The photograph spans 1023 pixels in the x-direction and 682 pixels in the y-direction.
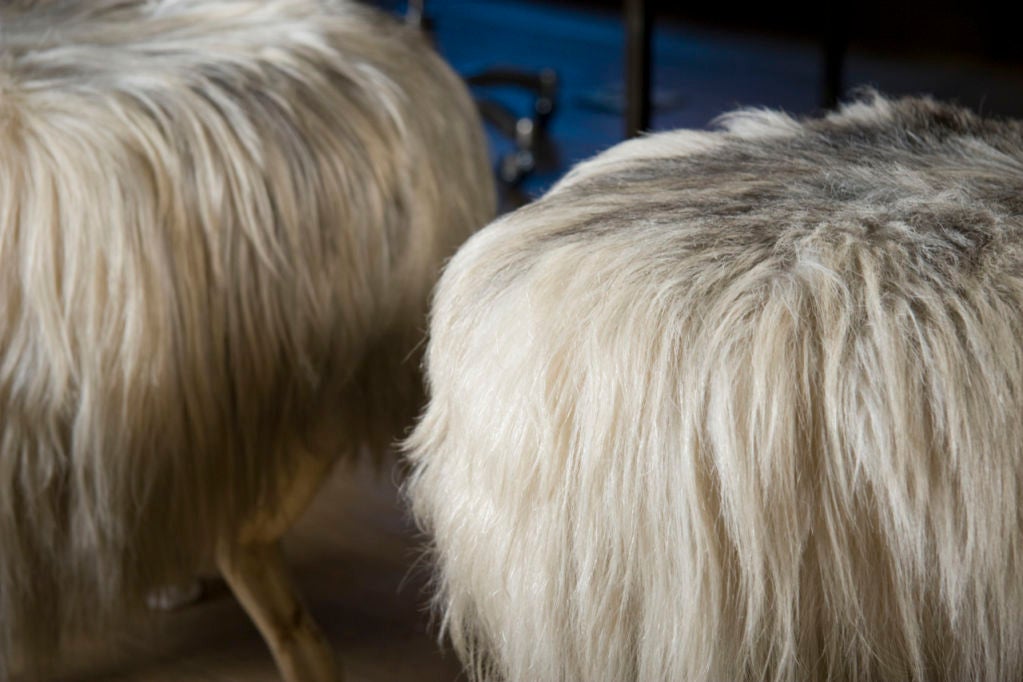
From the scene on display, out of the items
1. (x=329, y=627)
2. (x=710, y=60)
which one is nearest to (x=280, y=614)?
(x=329, y=627)

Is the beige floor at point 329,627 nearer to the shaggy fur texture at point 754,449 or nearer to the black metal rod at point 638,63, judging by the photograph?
the shaggy fur texture at point 754,449

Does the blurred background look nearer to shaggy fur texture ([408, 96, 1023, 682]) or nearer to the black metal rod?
the black metal rod

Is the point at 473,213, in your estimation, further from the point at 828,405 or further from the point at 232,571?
the point at 828,405

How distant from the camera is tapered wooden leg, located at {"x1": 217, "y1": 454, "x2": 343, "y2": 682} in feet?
3.17

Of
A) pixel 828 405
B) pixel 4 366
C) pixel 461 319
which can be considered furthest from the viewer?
pixel 4 366

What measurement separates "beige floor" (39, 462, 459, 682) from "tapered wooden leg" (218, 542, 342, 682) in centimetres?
8

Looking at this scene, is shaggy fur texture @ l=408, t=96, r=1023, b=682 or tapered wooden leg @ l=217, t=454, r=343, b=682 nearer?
shaggy fur texture @ l=408, t=96, r=1023, b=682

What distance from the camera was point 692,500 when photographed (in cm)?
58

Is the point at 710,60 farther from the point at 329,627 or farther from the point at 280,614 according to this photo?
the point at 280,614

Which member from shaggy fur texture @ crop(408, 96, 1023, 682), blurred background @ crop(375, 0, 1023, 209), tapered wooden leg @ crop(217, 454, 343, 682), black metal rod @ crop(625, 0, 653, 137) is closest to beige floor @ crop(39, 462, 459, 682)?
tapered wooden leg @ crop(217, 454, 343, 682)

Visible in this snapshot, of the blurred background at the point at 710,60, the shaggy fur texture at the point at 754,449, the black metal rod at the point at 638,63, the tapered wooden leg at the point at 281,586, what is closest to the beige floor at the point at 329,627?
the tapered wooden leg at the point at 281,586

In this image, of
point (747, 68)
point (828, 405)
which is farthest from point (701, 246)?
point (747, 68)

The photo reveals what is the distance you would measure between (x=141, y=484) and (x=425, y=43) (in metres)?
0.45

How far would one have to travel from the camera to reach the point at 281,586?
101 centimetres
